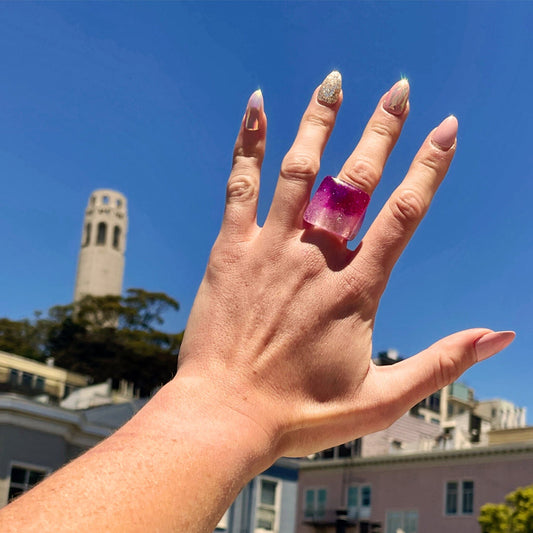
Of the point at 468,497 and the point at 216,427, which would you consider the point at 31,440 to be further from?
the point at 216,427

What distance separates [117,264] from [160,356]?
49017mm

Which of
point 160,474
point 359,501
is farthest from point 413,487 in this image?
point 160,474

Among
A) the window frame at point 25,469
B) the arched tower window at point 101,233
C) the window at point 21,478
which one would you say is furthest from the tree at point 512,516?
the arched tower window at point 101,233

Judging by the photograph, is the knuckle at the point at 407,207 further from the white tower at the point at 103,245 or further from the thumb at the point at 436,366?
the white tower at the point at 103,245

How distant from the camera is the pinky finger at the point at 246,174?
6.62ft

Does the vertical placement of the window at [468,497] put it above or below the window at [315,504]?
above

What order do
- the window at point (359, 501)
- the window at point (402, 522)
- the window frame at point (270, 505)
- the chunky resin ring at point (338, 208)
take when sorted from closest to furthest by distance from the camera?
the chunky resin ring at point (338, 208) < the window frame at point (270, 505) < the window at point (402, 522) < the window at point (359, 501)

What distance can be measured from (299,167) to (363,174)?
0.21m

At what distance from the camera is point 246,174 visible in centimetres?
213

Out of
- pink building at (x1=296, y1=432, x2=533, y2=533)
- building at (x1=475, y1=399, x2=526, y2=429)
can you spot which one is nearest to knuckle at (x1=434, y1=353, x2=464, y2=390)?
pink building at (x1=296, y1=432, x2=533, y2=533)

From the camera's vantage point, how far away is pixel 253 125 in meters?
2.16

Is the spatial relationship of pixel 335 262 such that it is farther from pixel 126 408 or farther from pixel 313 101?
pixel 126 408

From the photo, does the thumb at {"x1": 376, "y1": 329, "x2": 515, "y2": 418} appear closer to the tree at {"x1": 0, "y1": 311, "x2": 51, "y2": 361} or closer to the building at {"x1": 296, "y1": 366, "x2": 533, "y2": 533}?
the building at {"x1": 296, "y1": 366, "x2": 533, "y2": 533}

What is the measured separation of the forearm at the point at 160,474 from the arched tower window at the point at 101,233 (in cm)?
10441
